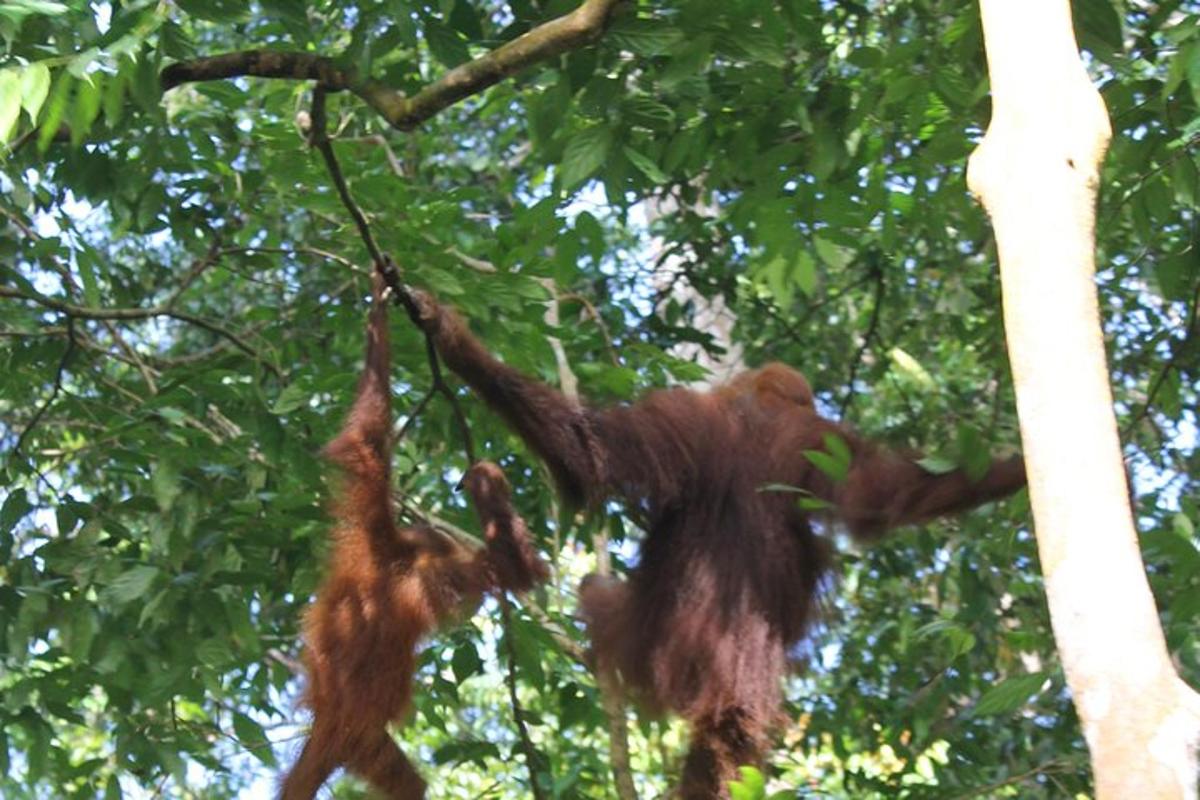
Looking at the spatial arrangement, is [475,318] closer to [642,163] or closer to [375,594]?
[642,163]

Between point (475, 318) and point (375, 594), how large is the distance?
3.00 ft

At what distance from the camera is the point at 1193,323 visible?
4262 millimetres

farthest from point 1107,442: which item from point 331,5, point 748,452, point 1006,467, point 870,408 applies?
point 870,408

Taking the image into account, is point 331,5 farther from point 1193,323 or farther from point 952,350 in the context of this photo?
point 952,350

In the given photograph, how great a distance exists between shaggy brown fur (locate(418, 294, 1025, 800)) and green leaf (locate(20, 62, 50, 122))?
1086 millimetres

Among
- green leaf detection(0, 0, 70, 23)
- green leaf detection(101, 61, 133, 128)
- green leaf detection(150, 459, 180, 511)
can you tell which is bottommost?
green leaf detection(150, 459, 180, 511)

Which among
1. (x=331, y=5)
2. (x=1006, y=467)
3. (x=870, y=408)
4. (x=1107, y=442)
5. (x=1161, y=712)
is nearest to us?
(x=1161, y=712)

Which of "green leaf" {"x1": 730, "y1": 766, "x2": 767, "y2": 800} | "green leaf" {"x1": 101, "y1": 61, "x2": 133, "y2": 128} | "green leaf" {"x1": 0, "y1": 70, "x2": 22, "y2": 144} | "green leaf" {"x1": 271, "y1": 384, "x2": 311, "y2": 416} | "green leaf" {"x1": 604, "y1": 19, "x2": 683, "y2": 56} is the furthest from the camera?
"green leaf" {"x1": 271, "y1": 384, "x2": 311, "y2": 416}

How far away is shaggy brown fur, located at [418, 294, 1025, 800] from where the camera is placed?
371 cm

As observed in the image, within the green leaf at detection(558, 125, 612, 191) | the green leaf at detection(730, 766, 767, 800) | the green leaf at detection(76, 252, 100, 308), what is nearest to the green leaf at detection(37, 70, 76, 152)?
the green leaf at detection(76, 252, 100, 308)

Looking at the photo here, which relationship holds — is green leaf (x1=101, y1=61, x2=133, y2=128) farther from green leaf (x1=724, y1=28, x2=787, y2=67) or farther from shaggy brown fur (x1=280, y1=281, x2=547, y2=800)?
green leaf (x1=724, y1=28, x2=787, y2=67)

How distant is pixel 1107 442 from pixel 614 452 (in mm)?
2130

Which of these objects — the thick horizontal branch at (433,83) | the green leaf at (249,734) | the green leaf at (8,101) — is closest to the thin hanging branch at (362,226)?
the thick horizontal branch at (433,83)

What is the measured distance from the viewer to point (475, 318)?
4.22m
